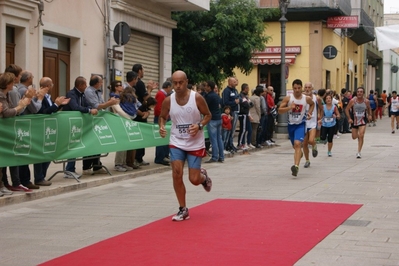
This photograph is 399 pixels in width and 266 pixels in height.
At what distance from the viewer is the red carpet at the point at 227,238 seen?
7160 mm

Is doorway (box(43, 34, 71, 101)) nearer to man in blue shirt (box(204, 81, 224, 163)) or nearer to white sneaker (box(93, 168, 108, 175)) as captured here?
man in blue shirt (box(204, 81, 224, 163))

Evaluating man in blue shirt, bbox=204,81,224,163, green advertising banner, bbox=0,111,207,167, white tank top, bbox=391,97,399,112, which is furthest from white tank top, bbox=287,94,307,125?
white tank top, bbox=391,97,399,112

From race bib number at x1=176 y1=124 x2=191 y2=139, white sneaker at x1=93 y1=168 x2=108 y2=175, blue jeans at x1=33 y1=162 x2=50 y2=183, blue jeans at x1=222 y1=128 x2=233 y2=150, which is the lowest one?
white sneaker at x1=93 y1=168 x2=108 y2=175

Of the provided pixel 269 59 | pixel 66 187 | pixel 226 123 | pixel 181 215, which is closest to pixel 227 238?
pixel 181 215

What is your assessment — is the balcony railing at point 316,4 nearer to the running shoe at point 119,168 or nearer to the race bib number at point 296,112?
the race bib number at point 296,112

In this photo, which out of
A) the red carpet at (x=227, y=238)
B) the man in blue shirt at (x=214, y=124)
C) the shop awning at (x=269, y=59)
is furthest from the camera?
the shop awning at (x=269, y=59)

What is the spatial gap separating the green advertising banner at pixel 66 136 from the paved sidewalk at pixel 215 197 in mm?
554

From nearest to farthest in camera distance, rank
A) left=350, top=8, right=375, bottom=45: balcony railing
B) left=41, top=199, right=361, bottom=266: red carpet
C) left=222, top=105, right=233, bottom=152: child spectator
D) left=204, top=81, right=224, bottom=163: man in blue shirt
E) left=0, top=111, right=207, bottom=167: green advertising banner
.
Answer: left=41, top=199, right=361, bottom=266: red carpet < left=0, top=111, right=207, bottom=167: green advertising banner < left=204, top=81, right=224, bottom=163: man in blue shirt < left=222, top=105, right=233, bottom=152: child spectator < left=350, top=8, right=375, bottom=45: balcony railing

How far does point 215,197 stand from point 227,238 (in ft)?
11.9

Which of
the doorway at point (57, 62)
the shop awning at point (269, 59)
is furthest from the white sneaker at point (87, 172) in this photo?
the shop awning at point (269, 59)

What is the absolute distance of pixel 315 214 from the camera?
9898 millimetres

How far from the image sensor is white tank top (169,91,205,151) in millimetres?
9578

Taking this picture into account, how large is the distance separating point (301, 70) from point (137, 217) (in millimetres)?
33717

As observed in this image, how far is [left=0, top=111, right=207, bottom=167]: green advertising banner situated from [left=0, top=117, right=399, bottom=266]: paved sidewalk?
554mm
